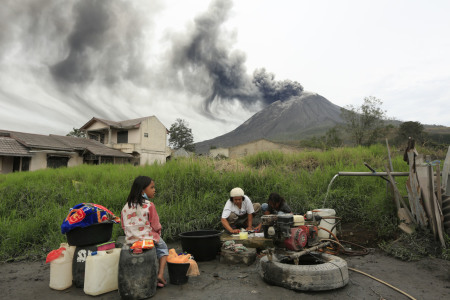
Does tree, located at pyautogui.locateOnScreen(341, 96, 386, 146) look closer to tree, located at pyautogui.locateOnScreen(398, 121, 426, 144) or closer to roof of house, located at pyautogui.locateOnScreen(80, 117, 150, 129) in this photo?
tree, located at pyautogui.locateOnScreen(398, 121, 426, 144)

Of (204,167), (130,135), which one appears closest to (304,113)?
(130,135)

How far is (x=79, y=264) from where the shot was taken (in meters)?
3.46

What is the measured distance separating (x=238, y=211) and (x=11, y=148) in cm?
1873

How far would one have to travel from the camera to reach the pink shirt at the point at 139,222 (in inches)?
133

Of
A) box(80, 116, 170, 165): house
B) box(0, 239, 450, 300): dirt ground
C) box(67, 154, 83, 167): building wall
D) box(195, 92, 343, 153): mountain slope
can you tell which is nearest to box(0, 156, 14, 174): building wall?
box(67, 154, 83, 167): building wall

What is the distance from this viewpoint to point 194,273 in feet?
11.9

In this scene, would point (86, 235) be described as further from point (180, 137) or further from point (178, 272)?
point (180, 137)

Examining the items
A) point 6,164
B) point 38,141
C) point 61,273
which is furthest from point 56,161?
point 61,273

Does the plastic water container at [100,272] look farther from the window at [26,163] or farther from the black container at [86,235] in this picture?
Result: the window at [26,163]

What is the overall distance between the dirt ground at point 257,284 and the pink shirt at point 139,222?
684 millimetres

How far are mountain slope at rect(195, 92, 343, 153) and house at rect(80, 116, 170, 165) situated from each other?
7408cm

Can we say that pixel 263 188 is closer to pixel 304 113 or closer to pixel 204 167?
pixel 204 167

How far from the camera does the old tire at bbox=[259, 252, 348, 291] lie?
10.4 ft

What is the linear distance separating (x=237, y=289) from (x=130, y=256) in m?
1.36
